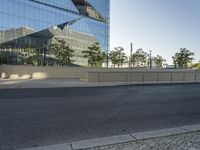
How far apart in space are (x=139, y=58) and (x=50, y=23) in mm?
30407

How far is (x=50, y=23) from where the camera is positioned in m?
57.8

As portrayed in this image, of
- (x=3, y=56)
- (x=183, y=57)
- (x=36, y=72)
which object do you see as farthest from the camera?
(x=183, y=57)

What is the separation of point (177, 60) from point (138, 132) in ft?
226

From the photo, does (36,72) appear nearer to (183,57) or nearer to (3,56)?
(3,56)

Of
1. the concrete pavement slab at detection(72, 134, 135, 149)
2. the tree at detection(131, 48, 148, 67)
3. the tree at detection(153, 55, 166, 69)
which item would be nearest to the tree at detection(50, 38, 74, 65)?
the tree at detection(131, 48, 148, 67)

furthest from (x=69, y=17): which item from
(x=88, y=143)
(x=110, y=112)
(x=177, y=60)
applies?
(x=88, y=143)

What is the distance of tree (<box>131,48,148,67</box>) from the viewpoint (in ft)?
247

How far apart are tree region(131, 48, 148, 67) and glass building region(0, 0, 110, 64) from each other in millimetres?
9693

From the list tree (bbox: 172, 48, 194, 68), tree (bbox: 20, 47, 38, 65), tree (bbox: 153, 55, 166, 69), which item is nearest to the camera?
tree (bbox: 20, 47, 38, 65)

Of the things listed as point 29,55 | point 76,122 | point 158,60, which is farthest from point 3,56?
point 158,60

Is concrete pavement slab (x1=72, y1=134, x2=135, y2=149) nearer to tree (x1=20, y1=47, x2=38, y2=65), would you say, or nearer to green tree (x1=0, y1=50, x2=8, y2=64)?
green tree (x1=0, y1=50, x2=8, y2=64)

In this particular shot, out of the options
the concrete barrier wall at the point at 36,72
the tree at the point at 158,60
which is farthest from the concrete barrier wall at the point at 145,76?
the tree at the point at 158,60

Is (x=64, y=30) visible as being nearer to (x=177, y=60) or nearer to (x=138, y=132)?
(x=177, y=60)

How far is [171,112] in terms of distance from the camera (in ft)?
32.0
